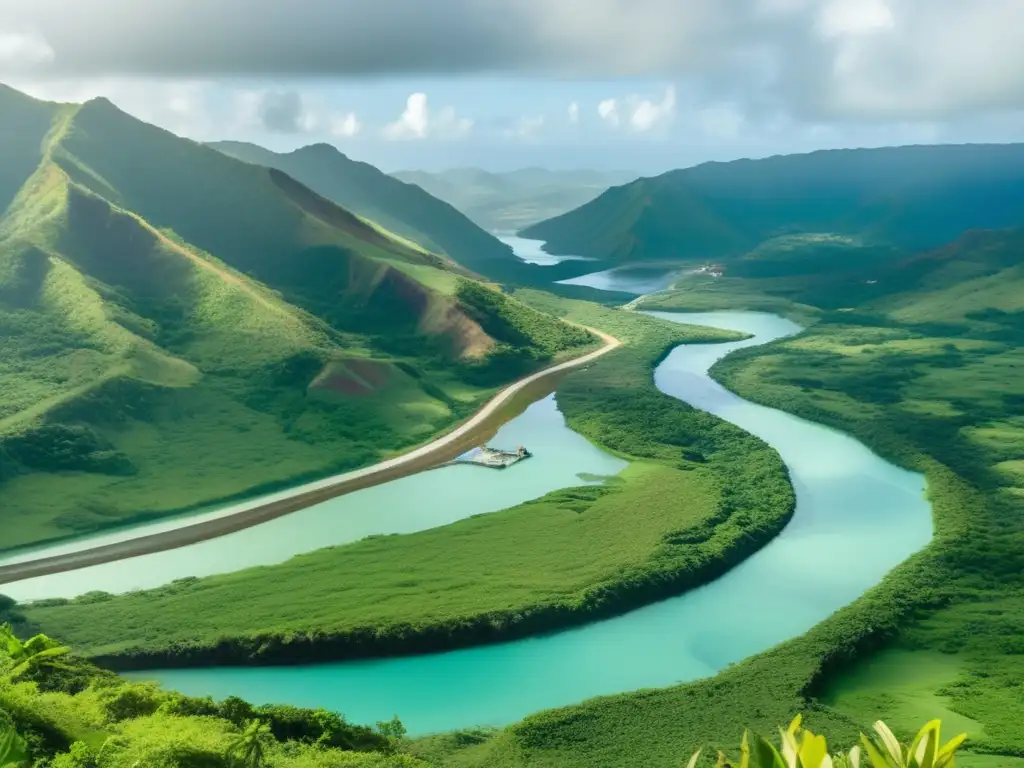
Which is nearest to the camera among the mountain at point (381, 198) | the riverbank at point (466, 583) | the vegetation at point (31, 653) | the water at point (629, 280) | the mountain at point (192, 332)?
the vegetation at point (31, 653)

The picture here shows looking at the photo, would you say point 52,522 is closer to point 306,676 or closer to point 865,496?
point 306,676

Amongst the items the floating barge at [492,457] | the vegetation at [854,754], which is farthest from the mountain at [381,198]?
the vegetation at [854,754]

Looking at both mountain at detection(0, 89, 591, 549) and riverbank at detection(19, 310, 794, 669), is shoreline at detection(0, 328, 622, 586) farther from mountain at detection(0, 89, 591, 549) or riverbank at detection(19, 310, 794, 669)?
riverbank at detection(19, 310, 794, 669)

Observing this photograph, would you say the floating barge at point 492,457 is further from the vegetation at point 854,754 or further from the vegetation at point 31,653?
the vegetation at point 854,754

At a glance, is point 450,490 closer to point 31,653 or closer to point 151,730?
point 31,653

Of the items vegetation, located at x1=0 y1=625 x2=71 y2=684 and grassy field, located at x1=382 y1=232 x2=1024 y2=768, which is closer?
vegetation, located at x1=0 y1=625 x2=71 y2=684

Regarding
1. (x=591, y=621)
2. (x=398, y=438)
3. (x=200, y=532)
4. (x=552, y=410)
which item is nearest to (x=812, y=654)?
(x=591, y=621)

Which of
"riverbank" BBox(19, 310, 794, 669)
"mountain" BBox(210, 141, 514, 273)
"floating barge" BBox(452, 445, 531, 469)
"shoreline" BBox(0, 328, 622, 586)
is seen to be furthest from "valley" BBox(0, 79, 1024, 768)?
"mountain" BBox(210, 141, 514, 273)
